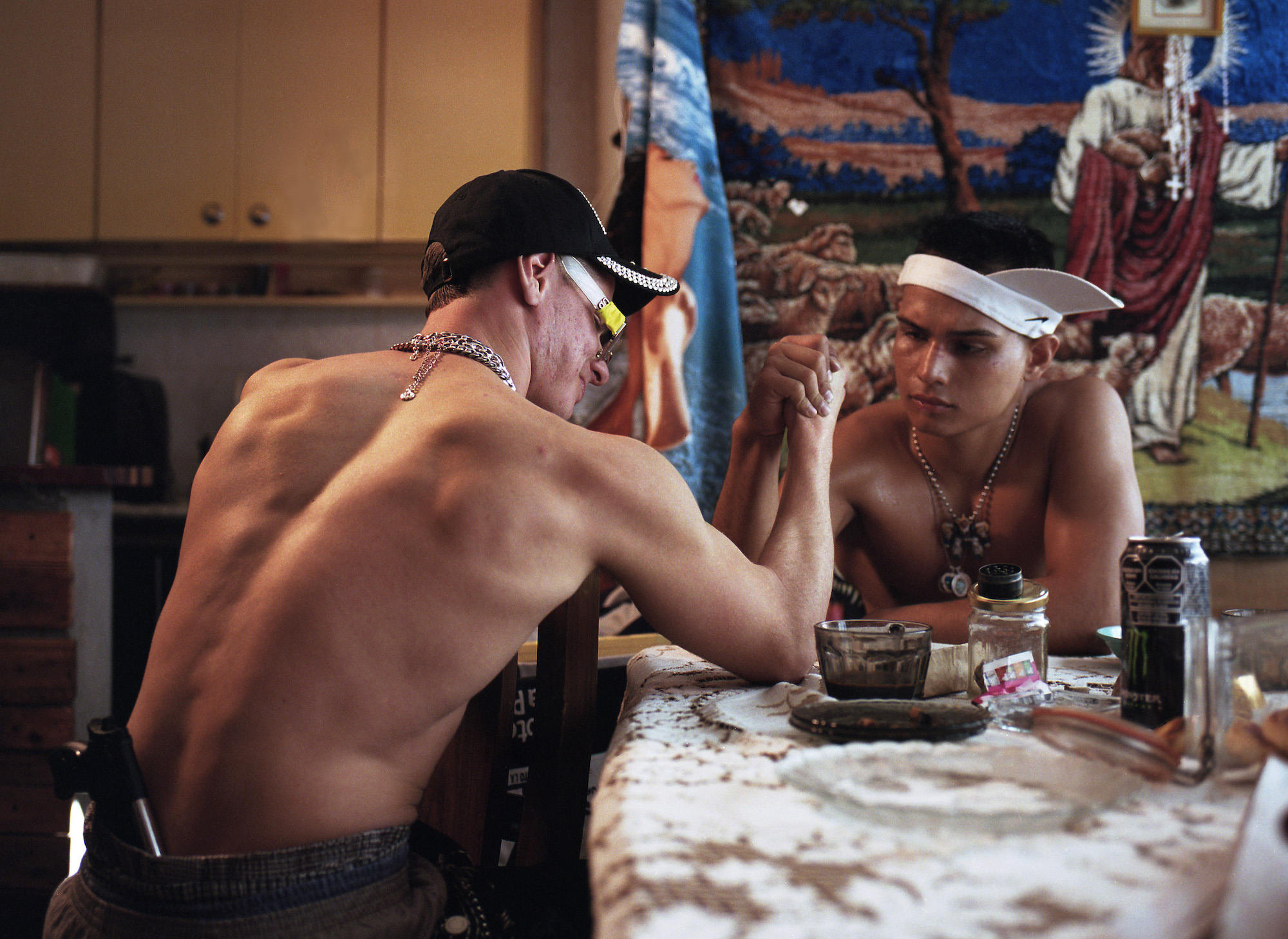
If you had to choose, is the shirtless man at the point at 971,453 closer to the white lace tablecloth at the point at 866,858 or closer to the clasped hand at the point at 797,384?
the clasped hand at the point at 797,384

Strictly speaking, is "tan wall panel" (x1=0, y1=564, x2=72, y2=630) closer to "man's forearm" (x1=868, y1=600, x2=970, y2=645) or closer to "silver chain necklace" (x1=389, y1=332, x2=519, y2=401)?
"silver chain necklace" (x1=389, y1=332, x2=519, y2=401)

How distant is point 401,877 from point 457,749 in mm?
364

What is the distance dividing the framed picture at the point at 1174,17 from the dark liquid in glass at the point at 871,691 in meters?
2.58

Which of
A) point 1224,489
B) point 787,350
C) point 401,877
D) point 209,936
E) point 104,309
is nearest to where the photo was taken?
point 209,936

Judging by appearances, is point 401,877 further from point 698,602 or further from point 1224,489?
point 1224,489

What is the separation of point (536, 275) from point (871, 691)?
2.31 ft

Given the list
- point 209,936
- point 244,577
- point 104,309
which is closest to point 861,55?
point 244,577

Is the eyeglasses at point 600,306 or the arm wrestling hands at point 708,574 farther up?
the eyeglasses at point 600,306

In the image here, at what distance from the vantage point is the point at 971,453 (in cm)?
207

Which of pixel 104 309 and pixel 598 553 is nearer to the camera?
pixel 598 553

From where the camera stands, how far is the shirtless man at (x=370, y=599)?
93 centimetres

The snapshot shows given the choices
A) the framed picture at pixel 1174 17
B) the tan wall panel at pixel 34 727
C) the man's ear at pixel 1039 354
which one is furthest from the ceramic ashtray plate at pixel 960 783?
the framed picture at pixel 1174 17

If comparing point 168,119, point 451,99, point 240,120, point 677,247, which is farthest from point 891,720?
point 168,119

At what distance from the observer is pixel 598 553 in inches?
41.3
